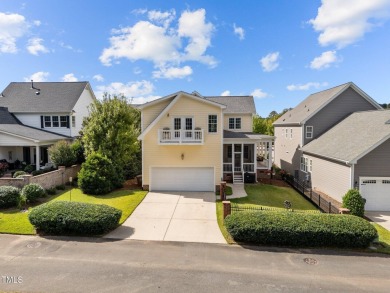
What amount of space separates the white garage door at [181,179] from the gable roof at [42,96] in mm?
14745

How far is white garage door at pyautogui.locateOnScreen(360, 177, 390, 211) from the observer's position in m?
15.6

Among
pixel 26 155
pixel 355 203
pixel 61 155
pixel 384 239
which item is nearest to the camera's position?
pixel 384 239

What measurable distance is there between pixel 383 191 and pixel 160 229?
47.1ft

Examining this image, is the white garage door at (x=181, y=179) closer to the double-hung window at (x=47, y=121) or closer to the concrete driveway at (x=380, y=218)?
the concrete driveway at (x=380, y=218)

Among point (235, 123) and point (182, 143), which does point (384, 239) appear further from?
point (235, 123)

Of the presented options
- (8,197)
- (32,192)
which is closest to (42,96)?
(32,192)

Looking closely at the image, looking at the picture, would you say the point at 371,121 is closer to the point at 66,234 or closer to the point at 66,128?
the point at 66,234

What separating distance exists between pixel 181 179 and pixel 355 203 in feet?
38.9

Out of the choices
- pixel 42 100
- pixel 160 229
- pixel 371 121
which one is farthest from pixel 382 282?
pixel 42 100

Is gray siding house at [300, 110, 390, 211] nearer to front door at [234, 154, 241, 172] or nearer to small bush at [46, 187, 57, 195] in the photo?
front door at [234, 154, 241, 172]

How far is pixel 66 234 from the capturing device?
37.6ft

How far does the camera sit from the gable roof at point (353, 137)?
1551 cm

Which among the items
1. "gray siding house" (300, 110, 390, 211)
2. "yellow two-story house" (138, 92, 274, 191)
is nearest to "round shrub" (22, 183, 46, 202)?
"yellow two-story house" (138, 92, 274, 191)

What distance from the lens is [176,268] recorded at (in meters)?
8.66
